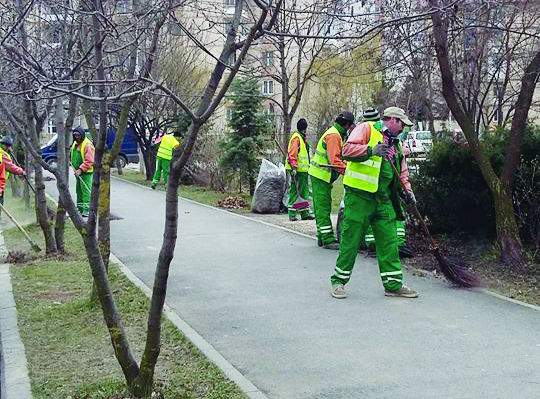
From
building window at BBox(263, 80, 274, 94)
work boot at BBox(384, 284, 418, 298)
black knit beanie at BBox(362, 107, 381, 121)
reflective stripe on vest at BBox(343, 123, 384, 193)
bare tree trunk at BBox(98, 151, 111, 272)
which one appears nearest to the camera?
bare tree trunk at BBox(98, 151, 111, 272)

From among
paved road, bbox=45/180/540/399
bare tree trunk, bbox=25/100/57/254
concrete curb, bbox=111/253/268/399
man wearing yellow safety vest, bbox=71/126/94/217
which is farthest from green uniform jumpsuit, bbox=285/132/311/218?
concrete curb, bbox=111/253/268/399

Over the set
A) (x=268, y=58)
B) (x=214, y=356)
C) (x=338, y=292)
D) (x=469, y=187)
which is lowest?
(x=214, y=356)

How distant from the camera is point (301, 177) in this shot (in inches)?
512

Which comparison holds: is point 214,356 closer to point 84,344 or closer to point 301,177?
point 84,344

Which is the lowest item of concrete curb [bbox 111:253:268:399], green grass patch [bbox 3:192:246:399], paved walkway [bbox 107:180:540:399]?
green grass patch [bbox 3:192:246:399]

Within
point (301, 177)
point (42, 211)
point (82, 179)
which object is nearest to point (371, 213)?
point (42, 211)

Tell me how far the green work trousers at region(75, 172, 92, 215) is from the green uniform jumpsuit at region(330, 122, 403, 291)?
7.28 m

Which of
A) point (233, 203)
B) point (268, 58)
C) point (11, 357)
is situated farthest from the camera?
point (233, 203)

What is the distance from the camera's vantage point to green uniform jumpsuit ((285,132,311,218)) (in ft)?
41.7

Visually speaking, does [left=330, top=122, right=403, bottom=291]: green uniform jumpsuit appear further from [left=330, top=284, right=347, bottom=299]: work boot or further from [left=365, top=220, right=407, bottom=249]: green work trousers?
[left=365, top=220, right=407, bottom=249]: green work trousers

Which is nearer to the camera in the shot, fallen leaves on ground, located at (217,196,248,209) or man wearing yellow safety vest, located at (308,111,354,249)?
man wearing yellow safety vest, located at (308,111,354,249)

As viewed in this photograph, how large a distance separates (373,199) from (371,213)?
139 millimetres

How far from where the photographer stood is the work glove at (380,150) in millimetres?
6820

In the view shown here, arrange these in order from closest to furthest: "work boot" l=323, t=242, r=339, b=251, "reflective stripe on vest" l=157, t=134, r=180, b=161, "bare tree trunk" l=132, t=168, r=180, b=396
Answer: "bare tree trunk" l=132, t=168, r=180, b=396 → "work boot" l=323, t=242, r=339, b=251 → "reflective stripe on vest" l=157, t=134, r=180, b=161
